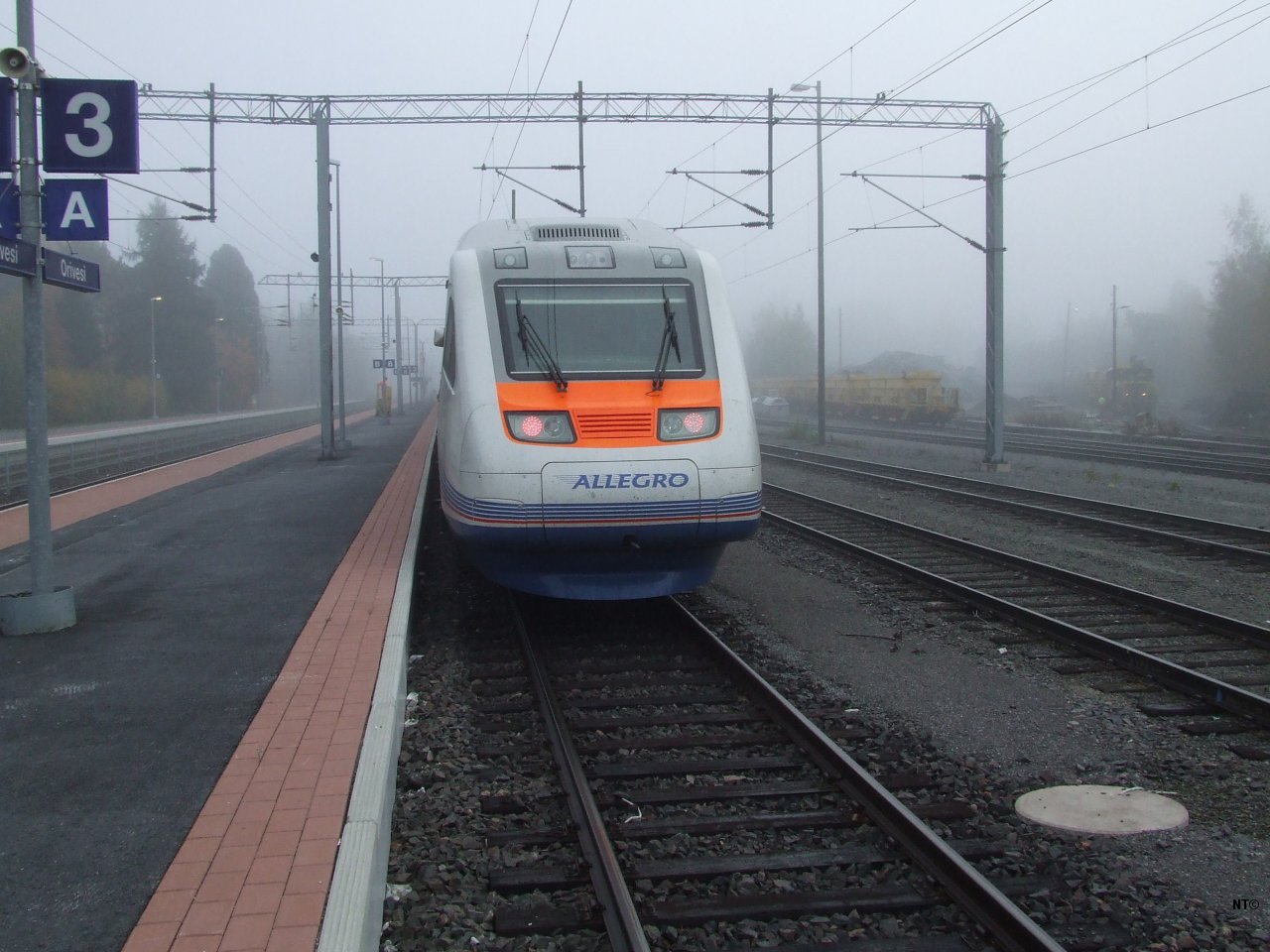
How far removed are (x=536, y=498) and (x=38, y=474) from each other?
3.32m

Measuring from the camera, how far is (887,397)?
4631cm

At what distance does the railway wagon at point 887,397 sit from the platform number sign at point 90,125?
1510 inches

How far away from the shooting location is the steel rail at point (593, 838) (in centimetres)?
361

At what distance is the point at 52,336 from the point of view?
53594 mm

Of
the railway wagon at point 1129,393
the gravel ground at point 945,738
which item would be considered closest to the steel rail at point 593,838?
the gravel ground at point 945,738

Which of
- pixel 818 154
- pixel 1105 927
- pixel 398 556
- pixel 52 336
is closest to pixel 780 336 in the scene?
pixel 52 336

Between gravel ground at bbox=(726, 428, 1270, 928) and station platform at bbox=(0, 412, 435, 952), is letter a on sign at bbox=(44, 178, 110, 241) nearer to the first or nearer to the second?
station platform at bbox=(0, 412, 435, 952)

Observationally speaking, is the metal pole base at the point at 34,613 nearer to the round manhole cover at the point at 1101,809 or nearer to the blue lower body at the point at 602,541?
the blue lower body at the point at 602,541

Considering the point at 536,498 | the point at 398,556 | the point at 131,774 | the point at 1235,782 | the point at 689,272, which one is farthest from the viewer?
the point at 398,556

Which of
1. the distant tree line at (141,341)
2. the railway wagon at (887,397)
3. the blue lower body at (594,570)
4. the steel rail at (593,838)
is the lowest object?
the steel rail at (593,838)

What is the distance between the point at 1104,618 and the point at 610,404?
4.19 m

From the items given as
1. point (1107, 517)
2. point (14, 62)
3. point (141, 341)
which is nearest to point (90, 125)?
point (14, 62)

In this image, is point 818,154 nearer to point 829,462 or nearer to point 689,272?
point 829,462

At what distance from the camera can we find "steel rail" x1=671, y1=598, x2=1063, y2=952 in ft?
11.6
